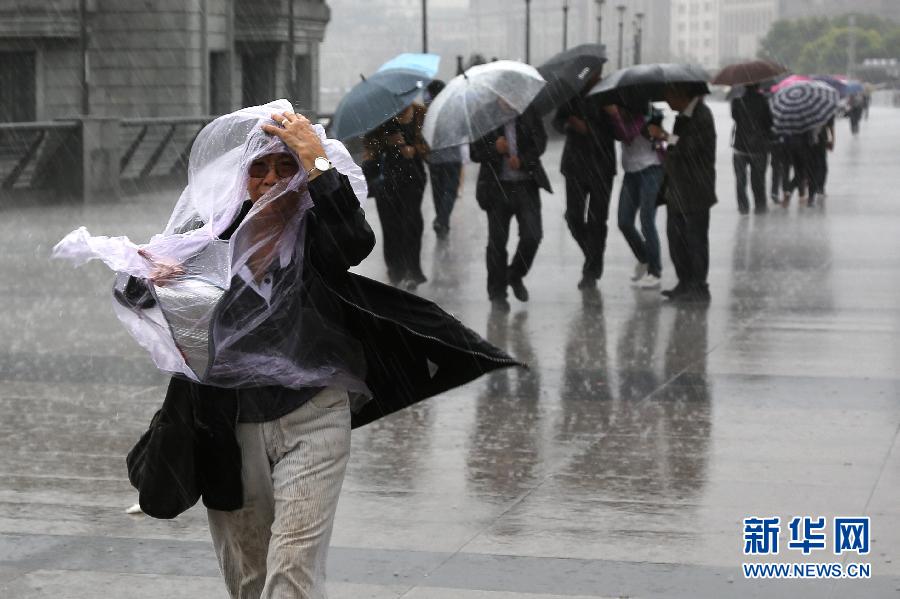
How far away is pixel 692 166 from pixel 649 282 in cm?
129

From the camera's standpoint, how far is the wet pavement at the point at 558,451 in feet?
18.6

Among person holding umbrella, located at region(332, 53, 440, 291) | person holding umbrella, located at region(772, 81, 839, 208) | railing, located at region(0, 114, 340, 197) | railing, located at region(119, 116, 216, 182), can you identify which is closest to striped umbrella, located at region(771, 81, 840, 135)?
person holding umbrella, located at region(772, 81, 839, 208)

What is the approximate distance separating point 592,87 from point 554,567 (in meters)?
8.41

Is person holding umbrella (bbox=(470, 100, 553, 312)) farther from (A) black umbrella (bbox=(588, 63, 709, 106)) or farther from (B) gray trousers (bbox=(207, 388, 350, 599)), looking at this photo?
(B) gray trousers (bbox=(207, 388, 350, 599))

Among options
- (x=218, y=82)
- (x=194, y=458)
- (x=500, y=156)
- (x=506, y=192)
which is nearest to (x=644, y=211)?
(x=506, y=192)

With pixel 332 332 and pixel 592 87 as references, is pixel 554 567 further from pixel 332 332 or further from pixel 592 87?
pixel 592 87

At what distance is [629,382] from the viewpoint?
30.6ft

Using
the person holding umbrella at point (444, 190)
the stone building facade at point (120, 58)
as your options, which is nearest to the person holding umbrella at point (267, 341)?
the person holding umbrella at point (444, 190)

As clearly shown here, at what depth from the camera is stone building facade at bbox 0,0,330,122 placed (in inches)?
1746

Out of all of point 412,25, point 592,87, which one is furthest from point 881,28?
point 592,87

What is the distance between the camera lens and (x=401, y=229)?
13203mm

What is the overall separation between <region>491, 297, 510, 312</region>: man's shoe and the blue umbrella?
1730 mm

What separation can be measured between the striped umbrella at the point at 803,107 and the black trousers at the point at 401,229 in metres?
10.1

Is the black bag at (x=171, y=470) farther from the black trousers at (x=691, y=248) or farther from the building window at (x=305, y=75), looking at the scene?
the building window at (x=305, y=75)
